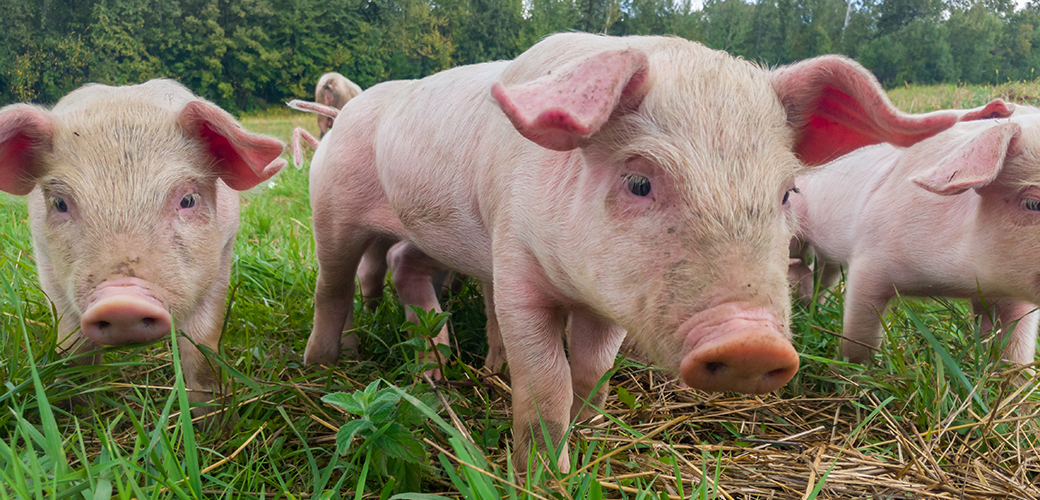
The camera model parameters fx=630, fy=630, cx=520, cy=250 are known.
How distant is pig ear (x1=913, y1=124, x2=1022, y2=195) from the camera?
193 centimetres

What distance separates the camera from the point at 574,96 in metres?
1.28

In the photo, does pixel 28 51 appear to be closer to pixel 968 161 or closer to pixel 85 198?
pixel 85 198

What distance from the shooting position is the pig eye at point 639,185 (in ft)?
4.75

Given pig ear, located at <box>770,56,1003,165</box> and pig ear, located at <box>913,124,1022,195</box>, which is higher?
pig ear, located at <box>770,56,1003,165</box>

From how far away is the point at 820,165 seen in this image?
1.80 m

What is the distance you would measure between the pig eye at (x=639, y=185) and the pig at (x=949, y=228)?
2.30 feet

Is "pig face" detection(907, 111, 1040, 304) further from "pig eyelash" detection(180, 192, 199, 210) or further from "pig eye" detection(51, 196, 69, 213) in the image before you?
"pig eye" detection(51, 196, 69, 213)

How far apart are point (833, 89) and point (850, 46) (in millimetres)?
13324

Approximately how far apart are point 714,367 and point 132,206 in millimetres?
1746

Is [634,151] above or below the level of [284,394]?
above

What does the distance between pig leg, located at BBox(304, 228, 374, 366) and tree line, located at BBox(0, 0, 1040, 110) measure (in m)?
4.33

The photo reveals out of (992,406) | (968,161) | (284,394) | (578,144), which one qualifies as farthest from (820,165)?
(284,394)

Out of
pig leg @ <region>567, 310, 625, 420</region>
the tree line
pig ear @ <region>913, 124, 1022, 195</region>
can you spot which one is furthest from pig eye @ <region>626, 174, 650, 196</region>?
the tree line

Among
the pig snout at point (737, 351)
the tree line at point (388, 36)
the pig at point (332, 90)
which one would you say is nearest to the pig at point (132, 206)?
the pig snout at point (737, 351)
